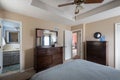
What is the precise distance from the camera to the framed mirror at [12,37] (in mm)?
3279

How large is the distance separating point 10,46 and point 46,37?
4.91 ft

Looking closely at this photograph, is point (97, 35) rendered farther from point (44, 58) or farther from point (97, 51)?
point (44, 58)

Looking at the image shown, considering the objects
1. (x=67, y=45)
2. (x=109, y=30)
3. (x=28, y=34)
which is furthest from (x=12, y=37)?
(x=109, y=30)

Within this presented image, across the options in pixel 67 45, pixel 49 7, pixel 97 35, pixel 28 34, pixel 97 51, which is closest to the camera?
pixel 49 7

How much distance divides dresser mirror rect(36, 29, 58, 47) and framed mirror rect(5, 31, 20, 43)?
813 millimetres

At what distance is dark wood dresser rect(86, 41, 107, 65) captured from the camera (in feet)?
12.9

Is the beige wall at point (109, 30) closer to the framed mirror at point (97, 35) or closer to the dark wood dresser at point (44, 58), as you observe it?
the framed mirror at point (97, 35)

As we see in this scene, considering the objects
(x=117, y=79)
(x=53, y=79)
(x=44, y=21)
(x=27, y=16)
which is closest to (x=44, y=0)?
(x=27, y=16)

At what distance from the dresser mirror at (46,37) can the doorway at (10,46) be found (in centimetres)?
77

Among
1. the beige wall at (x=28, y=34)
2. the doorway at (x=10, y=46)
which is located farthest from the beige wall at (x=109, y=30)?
the doorway at (x=10, y=46)

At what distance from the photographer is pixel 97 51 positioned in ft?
13.6

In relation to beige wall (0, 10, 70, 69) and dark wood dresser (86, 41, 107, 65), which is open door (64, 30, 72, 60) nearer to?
dark wood dresser (86, 41, 107, 65)

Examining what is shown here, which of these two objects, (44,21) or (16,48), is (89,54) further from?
(16,48)

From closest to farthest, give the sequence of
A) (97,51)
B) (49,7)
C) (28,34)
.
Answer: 1. (49,7)
2. (28,34)
3. (97,51)
